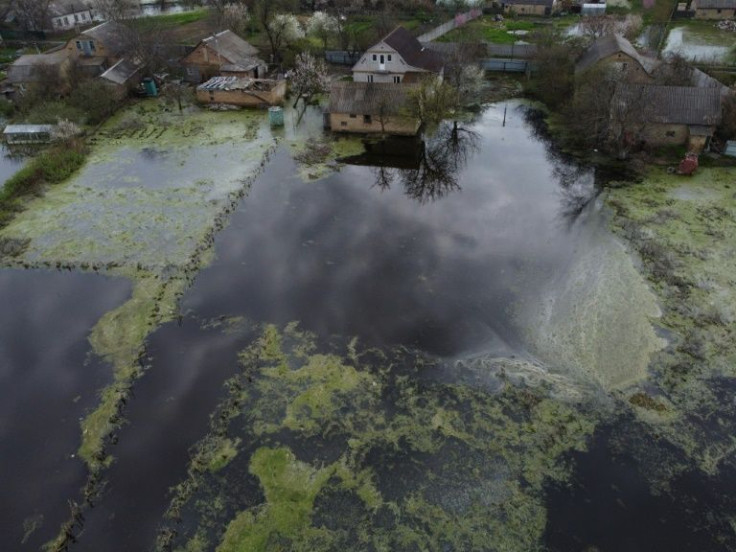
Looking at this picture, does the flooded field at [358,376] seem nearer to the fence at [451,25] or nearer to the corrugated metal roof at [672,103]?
the corrugated metal roof at [672,103]

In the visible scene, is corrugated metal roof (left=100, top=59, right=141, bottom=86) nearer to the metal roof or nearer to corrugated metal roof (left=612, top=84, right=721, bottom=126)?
the metal roof

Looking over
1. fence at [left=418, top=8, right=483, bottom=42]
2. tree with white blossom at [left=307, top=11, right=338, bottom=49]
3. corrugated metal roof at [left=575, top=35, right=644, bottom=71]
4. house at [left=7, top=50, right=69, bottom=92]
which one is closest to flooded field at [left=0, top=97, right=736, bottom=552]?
corrugated metal roof at [left=575, top=35, right=644, bottom=71]

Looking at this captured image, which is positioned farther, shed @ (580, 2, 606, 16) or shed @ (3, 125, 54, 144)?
shed @ (580, 2, 606, 16)

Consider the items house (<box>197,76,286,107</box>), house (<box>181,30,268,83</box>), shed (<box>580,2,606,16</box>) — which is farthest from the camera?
shed (<box>580,2,606,16</box>)

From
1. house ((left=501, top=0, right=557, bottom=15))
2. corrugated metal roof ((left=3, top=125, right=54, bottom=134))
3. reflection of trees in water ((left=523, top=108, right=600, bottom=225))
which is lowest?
reflection of trees in water ((left=523, top=108, right=600, bottom=225))

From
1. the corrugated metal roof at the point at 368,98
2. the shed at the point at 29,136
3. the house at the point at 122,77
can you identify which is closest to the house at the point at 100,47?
the house at the point at 122,77

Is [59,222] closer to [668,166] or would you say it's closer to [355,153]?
[355,153]

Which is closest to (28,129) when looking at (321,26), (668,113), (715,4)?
(321,26)
